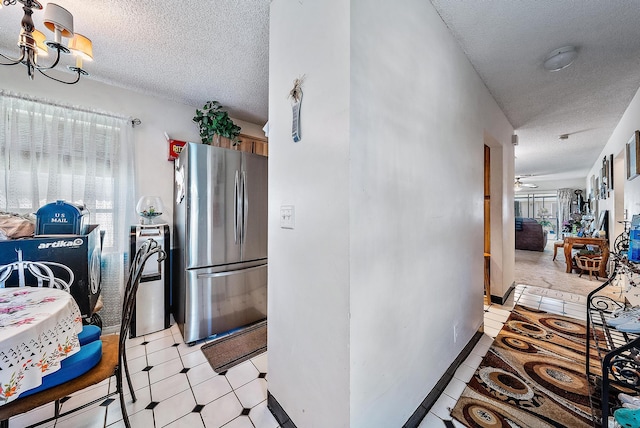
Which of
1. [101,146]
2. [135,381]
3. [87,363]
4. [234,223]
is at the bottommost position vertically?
[135,381]

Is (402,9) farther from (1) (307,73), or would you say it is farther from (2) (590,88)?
(2) (590,88)

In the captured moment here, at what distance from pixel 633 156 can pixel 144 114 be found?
5185 mm

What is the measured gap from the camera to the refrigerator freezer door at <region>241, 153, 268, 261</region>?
8.46 feet

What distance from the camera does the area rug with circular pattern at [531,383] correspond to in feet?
4.63

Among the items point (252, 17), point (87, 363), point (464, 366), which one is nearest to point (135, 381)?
point (87, 363)

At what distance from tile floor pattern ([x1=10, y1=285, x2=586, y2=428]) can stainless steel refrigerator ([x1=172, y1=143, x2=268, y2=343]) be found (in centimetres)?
32

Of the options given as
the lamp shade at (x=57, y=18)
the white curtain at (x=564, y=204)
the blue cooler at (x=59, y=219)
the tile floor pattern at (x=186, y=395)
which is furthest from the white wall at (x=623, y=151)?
the white curtain at (x=564, y=204)

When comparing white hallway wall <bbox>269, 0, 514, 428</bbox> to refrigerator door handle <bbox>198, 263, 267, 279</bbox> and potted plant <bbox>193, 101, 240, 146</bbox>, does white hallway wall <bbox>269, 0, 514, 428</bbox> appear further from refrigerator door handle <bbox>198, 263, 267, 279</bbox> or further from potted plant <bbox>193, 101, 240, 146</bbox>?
potted plant <bbox>193, 101, 240, 146</bbox>

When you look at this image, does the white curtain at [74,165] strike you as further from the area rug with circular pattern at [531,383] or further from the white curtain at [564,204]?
the white curtain at [564,204]

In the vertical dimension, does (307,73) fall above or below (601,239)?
above

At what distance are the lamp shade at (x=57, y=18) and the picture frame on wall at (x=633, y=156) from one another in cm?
458

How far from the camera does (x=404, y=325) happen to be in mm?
1264

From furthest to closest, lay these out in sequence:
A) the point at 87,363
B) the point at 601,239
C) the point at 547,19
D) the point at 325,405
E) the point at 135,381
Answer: the point at 601,239 → the point at 135,381 → the point at 547,19 → the point at 87,363 → the point at 325,405

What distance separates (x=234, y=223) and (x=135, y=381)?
1422 mm
